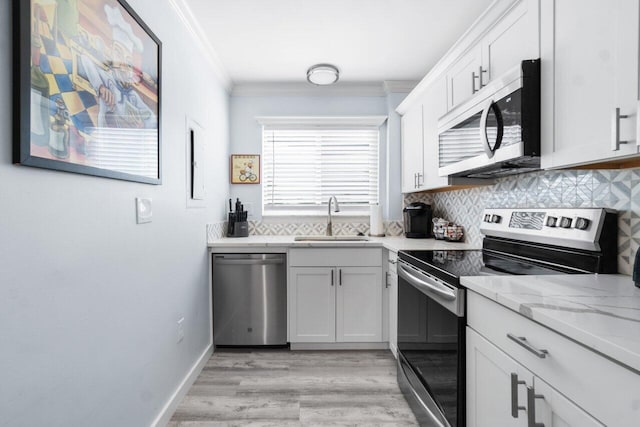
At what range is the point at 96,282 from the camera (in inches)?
47.4

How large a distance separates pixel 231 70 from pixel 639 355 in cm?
312

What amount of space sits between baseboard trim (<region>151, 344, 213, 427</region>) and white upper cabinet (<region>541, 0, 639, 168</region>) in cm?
218

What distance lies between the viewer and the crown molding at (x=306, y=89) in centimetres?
330

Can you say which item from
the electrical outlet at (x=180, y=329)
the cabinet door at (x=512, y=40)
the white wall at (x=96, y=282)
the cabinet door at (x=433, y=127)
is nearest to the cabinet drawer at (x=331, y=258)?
the cabinet door at (x=433, y=127)

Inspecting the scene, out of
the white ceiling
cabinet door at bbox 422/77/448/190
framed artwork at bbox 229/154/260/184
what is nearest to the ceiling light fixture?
the white ceiling

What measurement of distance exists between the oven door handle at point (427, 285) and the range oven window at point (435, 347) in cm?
6

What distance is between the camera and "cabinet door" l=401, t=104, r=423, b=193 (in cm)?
279

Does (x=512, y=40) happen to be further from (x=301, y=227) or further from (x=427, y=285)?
(x=301, y=227)

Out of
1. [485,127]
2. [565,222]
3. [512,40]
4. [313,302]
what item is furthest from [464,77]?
[313,302]

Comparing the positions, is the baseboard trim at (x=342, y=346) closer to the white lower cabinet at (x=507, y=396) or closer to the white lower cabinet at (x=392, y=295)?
the white lower cabinet at (x=392, y=295)

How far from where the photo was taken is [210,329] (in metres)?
2.71

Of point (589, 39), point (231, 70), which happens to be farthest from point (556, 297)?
point (231, 70)

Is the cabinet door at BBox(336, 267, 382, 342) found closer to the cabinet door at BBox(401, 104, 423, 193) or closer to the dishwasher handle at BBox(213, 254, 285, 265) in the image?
the dishwasher handle at BBox(213, 254, 285, 265)

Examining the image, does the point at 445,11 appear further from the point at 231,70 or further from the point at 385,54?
the point at 231,70
